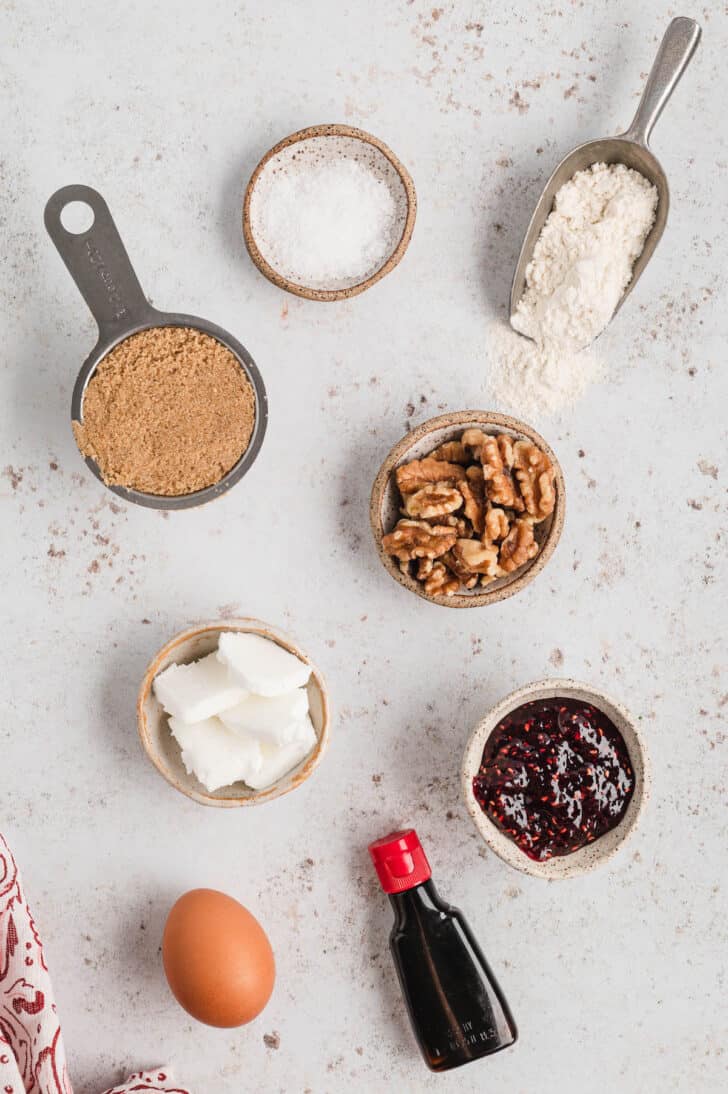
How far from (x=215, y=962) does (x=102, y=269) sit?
0.96 metres

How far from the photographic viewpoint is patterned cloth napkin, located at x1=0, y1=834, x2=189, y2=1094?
4.30 ft

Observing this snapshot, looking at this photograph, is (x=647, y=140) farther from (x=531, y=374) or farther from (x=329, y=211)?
(x=329, y=211)

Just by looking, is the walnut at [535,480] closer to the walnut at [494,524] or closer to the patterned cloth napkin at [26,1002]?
the walnut at [494,524]

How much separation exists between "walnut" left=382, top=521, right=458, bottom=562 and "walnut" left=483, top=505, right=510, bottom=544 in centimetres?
5

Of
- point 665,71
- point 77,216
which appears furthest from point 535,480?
point 77,216

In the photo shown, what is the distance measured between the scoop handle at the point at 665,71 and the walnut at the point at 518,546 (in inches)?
23.1

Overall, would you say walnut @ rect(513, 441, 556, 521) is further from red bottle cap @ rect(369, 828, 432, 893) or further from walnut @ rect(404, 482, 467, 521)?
red bottle cap @ rect(369, 828, 432, 893)

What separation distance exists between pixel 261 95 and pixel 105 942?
4.31ft

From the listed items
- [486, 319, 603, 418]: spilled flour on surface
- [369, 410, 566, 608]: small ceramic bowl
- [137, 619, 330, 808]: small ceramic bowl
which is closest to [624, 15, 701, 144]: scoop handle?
[486, 319, 603, 418]: spilled flour on surface

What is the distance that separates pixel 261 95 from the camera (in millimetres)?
1433

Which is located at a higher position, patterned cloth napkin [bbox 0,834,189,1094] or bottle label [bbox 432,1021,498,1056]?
patterned cloth napkin [bbox 0,834,189,1094]

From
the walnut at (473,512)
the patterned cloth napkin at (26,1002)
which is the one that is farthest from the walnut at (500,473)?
the patterned cloth napkin at (26,1002)

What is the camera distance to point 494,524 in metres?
1.28

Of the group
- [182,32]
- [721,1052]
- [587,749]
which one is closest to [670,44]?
[182,32]
